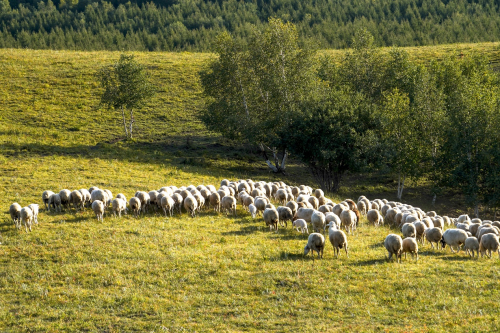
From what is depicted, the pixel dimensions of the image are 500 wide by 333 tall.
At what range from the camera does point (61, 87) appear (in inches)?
2707

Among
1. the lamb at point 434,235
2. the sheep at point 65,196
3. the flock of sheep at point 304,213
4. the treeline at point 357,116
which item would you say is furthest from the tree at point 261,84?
the lamb at point 434,235

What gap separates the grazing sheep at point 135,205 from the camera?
83.4 feet

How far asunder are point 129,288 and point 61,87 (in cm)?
5942

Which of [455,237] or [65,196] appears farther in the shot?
[65,196]

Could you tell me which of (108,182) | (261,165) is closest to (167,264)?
(108,182)

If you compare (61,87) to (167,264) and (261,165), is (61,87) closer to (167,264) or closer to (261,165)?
(261,165)

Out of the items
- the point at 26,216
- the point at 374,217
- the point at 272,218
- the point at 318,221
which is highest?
the point at 26,216

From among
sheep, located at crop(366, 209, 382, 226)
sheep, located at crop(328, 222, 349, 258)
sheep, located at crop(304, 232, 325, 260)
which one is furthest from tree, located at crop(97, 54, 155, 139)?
sheep, located at crop(328, 222, 349, 258)

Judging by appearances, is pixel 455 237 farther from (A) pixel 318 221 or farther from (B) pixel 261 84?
(B) pixel 261 84

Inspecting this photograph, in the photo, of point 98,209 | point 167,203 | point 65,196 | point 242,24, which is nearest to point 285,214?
point 167,203

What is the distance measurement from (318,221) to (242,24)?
15738cm

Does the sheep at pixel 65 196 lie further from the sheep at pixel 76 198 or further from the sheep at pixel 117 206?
the sheep at pixel 117 206

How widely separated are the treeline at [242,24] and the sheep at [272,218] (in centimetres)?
7754

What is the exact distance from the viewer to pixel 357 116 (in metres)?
43.4
